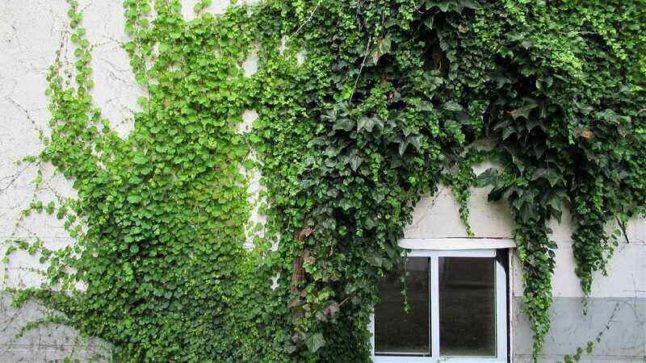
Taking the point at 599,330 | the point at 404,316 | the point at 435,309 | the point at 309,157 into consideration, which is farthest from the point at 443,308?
the point at 309,157

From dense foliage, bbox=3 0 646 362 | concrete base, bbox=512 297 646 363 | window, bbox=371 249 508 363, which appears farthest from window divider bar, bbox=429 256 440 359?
concrete base, bbox=512 297 646 363

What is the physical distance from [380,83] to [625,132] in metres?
1.81

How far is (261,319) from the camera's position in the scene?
4.02m

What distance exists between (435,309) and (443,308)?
95 mm

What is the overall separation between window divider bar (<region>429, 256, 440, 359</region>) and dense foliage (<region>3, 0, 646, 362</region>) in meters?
0.40

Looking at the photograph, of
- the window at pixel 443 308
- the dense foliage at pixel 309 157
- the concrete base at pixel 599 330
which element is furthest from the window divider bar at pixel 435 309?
the concrete base at pixel 599 330

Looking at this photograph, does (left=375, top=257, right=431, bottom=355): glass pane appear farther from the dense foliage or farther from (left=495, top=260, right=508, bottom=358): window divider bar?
(left=495, top=260, right=508, bottom=358): window divider bar

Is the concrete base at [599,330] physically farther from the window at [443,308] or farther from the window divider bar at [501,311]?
the window at [443,308]

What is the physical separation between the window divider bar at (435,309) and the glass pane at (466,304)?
0.15ft

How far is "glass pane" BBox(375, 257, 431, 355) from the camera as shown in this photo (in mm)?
4355

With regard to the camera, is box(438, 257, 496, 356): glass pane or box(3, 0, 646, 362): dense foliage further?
box(438, 257, 496, 356): glass pane

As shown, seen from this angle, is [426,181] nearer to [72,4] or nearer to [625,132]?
[625,132]

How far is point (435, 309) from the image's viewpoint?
4344 millimetres

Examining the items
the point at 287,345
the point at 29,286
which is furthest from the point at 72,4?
the point at 287,345
